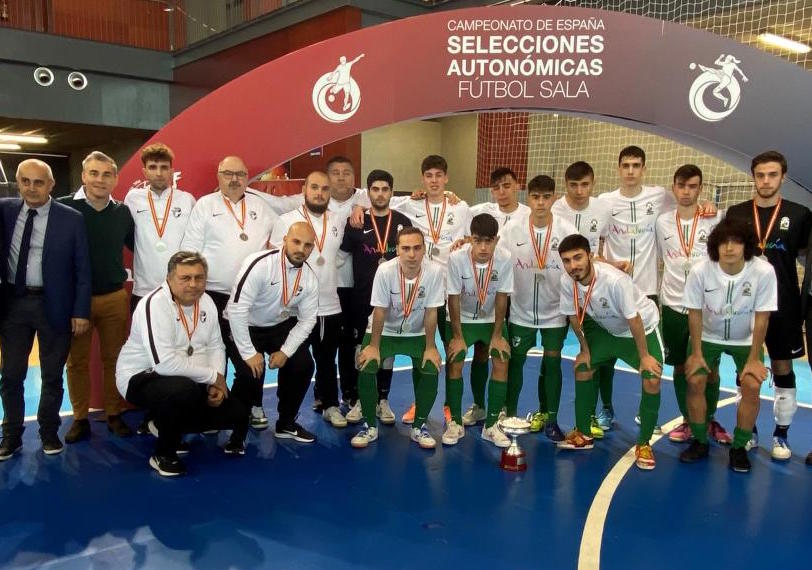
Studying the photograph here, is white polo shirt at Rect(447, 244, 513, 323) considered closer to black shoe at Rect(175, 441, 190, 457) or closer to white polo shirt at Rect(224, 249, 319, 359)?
white polo shirt at Rect(224, 249, 319, 359)

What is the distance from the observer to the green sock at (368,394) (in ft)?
15.3

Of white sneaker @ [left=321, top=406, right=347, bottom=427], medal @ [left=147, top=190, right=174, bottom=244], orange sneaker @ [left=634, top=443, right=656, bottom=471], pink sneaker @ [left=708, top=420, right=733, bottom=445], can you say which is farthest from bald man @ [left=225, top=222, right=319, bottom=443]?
pink sneaker @ [left=708, top=420, right=733, bottom=445]

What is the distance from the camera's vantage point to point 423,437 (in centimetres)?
472

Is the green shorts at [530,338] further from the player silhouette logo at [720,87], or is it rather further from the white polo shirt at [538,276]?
the player silhouette logo at [720,87]

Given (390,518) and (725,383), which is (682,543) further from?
(725,383)

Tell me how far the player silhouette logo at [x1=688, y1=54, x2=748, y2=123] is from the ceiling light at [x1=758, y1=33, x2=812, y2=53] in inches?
230

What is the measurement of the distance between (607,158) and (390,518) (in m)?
10.2

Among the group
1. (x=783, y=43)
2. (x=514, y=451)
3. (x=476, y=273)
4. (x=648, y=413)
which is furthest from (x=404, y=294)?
(x=783, y=43)

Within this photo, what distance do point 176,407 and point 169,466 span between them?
1.41 ft

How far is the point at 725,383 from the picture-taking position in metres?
6.91

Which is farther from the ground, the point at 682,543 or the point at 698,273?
the point at 698,273

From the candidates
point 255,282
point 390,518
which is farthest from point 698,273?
point 255,282

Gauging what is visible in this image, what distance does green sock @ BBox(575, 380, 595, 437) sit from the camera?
459cm

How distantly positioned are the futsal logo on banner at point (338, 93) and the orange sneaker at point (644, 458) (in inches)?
129
